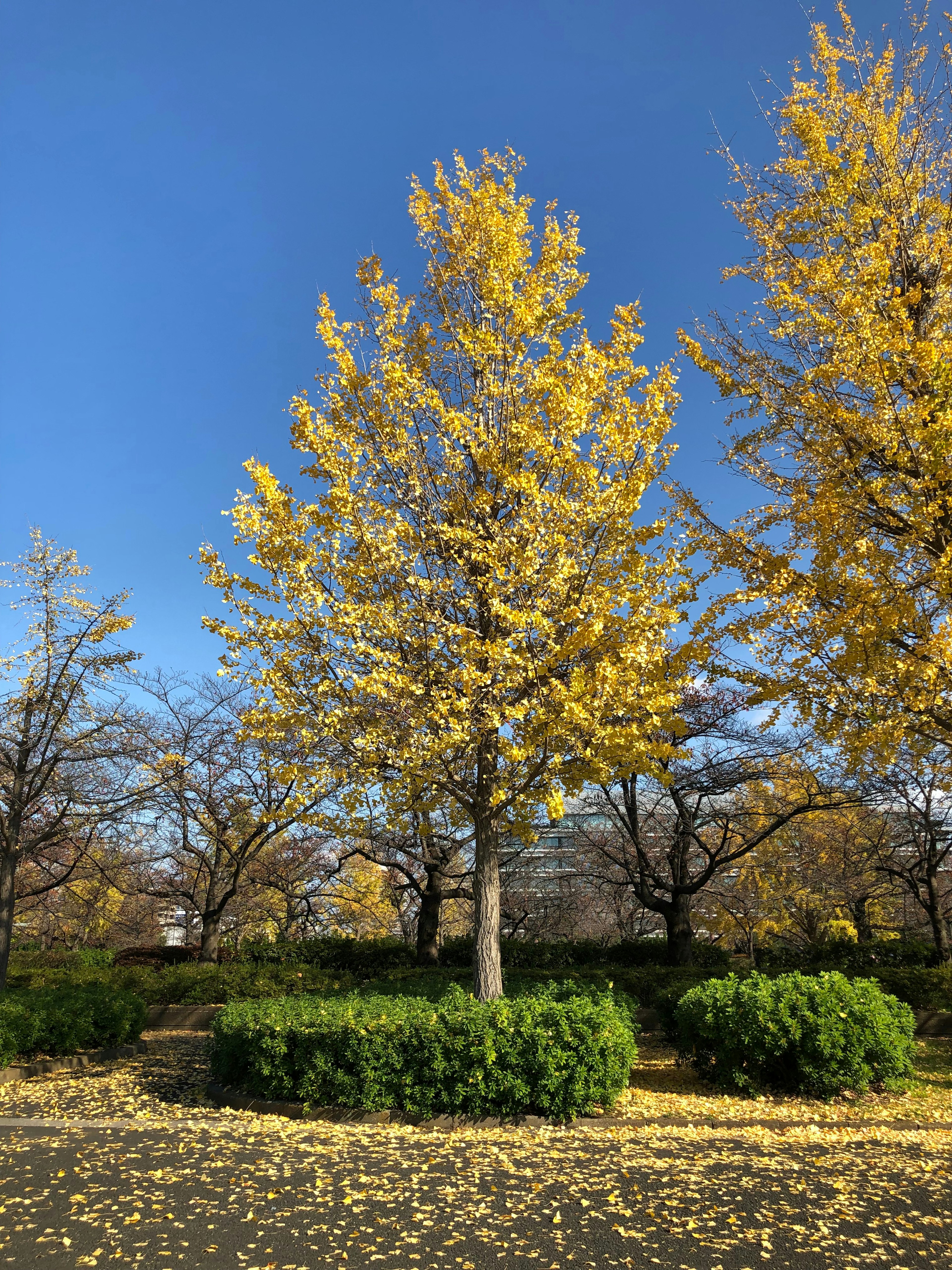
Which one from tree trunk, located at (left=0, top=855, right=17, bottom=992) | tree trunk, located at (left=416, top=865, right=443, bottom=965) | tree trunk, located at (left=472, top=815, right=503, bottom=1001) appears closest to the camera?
tree trunk, located at (left=472, top=815, right=503, bottom=1001)

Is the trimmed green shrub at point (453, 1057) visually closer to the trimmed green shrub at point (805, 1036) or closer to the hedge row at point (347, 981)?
the trimmed green shrub at point (805, 1036)

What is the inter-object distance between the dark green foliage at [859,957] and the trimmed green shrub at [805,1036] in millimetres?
5115

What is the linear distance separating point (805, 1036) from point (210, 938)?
12.4 m

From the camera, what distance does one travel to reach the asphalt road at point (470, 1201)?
11.6ft

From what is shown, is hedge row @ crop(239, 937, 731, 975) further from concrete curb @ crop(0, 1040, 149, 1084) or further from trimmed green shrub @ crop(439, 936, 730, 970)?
concrete curb @ crop(0, 1040, 149, 1084)

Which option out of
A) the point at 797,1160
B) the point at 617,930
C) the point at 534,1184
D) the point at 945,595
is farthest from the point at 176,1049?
the point at 617,930

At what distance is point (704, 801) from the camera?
15188mm

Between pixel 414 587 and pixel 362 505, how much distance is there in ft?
3.49

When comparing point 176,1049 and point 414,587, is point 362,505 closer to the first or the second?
point 414,587

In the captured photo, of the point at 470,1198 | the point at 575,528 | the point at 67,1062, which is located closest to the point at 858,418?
the point at 575,528

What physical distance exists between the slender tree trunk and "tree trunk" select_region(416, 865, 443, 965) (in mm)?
9216

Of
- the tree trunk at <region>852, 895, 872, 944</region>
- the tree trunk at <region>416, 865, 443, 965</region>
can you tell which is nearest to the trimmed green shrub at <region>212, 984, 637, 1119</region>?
the tree trunk at <region>416, 865, 443, 965</region>

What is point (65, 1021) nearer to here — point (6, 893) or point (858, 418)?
point (6, 893)

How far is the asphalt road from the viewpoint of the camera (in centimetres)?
355
